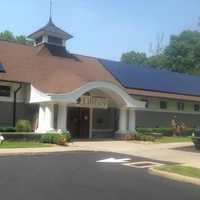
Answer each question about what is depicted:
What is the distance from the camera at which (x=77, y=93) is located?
1203 inches

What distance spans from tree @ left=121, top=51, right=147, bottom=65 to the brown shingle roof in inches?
2103

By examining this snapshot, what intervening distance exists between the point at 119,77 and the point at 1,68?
36.0ft

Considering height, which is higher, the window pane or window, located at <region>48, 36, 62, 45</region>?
window, located at <region>48, 36, 62, 45</region>

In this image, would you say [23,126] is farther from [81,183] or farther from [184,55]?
[184,55]

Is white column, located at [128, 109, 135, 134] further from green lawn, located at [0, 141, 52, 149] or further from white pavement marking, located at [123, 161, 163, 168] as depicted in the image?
white pavement marking, located at [123, 161, 163, 168]

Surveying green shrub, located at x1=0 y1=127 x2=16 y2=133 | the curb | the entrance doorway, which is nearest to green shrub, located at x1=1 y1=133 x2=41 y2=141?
green shrub, located at x1=0 y1=127 x2=16 y2=133

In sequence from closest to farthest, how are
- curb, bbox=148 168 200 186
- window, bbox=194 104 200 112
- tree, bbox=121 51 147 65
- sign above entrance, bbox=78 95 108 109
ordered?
curb, bbox=148 168 200 186 < sign above entrance, bbox=78 95 108 109 < window, bbox=194 104 200 112 < tree, bbox=121 51 147 65

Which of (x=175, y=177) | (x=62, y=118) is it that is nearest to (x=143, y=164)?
(x=175, y=177)

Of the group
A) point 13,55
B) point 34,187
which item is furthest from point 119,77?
point 34,187

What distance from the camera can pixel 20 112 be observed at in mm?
32344

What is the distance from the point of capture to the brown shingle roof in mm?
31703

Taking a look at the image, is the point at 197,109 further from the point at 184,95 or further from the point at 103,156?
the point at 103,156

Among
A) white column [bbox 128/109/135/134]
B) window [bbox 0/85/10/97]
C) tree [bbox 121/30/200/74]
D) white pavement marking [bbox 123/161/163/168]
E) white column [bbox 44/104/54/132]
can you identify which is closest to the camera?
white pavement marking [bbox 123/161/163/168]

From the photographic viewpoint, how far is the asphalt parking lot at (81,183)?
452 inches
